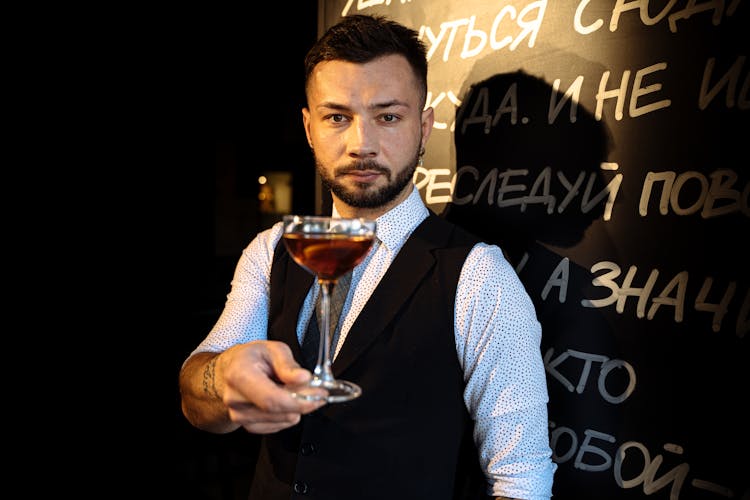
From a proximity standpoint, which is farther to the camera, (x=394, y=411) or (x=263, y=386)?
(x=394, y=411)

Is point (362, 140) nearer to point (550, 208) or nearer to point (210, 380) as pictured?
point (550, 208)

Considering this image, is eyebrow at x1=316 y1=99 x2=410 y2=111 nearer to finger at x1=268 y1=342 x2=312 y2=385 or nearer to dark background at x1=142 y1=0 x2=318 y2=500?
finger at x1=268 y1=342 x2=312 y2=385

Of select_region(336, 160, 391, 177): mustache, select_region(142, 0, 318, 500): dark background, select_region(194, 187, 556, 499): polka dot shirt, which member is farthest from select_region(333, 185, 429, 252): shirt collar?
select_region(142, 0, 318, 500): dark background

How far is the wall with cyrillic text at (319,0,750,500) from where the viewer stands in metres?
1.46

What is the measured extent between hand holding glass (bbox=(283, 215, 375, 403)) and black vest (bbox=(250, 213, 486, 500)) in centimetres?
24

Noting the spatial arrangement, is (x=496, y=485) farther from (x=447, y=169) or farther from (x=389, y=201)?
(x=447, y=169)

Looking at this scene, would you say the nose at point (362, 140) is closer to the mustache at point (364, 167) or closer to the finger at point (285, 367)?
the mustache at point (364, 167)

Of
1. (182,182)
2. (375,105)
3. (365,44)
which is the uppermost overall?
(365,44)

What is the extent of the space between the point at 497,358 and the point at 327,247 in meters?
0.59

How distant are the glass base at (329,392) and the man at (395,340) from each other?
0.19m

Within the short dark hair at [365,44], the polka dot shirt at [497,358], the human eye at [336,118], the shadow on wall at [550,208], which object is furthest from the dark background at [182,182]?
the short dark hair at [365,44]

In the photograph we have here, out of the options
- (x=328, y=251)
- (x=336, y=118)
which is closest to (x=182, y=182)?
(x=336, y=118)

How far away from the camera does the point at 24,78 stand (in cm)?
450

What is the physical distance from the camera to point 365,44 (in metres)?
1.66
